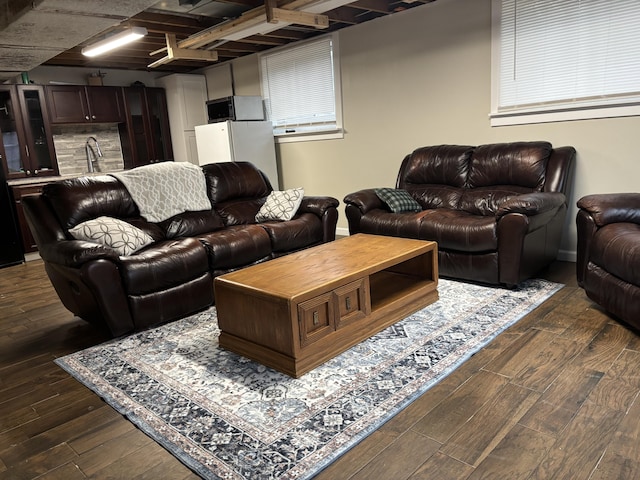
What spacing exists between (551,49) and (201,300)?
3.38m

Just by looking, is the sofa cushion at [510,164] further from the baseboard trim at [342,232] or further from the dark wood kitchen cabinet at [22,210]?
the dark wood kitchen cabinet at [22,210]

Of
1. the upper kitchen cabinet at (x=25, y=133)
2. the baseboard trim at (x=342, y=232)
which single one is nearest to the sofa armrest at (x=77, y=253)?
the baseboard trim at (x=342, y=232)

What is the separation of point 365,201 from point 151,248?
1.79 metres

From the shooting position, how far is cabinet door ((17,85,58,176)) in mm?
5660

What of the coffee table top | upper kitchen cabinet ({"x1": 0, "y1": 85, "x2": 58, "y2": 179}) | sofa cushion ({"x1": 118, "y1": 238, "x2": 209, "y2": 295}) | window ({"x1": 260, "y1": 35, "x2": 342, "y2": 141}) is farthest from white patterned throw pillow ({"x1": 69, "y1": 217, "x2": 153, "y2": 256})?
upper kitchen cabinet ({"x1": 0, "y1": 85, "x2": 58, "y2": 179})

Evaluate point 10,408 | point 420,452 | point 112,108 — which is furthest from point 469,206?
point 112,108

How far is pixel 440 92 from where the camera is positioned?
178 inches

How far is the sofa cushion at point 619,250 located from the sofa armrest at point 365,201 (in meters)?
1.75

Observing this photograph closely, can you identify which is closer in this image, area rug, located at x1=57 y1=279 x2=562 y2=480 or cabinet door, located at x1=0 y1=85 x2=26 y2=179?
area rug, located at x1=57 y1=279 x2=562 y2=480

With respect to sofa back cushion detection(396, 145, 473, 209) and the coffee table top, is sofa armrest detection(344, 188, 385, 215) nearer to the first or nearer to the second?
sofa back cushion detection(396, 145, 473, 209)

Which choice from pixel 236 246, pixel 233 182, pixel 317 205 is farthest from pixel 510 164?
pixel 233 182

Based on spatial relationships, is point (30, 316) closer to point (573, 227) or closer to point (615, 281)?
point (615, 281)

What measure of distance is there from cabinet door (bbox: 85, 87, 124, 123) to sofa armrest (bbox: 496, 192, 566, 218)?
5.45m

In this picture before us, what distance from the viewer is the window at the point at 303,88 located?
5.46 meters
